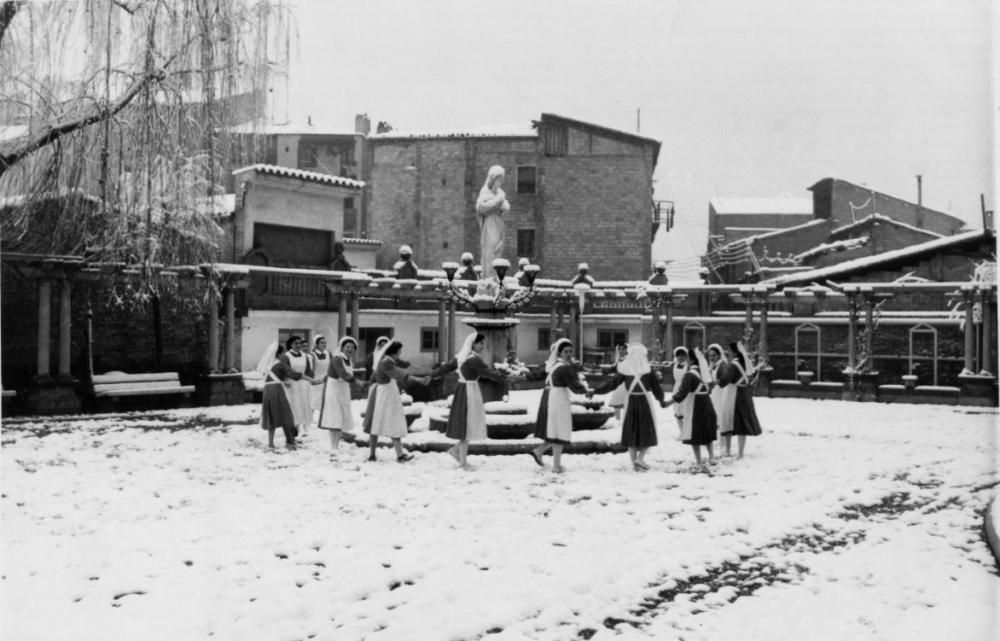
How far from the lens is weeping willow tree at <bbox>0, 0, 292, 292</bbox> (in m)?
8.41

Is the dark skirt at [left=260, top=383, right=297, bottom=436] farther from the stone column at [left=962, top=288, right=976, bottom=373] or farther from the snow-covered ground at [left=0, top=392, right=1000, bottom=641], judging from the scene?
the stone column at [left=962, top=288, right=976, bottom=373]

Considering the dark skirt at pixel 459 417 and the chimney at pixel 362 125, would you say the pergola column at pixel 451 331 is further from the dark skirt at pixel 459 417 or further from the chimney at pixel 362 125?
the chimney at pixel 362 125

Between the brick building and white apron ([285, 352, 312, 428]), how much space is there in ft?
68.4

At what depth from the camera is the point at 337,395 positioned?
10938mm

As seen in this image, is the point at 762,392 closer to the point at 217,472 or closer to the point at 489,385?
the point at 489,385

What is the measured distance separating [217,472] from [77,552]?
10.6 feet

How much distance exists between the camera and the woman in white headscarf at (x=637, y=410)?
9.49m

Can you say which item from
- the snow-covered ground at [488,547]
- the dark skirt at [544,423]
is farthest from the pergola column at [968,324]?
the dark skirt at [544,423]

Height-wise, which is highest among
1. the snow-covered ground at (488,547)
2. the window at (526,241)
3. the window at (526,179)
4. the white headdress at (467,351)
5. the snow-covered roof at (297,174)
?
the window at (526,179)

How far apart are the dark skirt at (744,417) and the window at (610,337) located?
737 inches

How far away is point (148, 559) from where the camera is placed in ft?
19.0

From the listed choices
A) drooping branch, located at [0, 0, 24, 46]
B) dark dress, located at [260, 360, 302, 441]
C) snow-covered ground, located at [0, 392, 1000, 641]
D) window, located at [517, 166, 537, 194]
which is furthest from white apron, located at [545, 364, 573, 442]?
window, located at [517, 166, 537, 194]

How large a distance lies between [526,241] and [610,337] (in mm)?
6256

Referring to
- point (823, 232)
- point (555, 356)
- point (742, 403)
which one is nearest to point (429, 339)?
point (742, 403)
